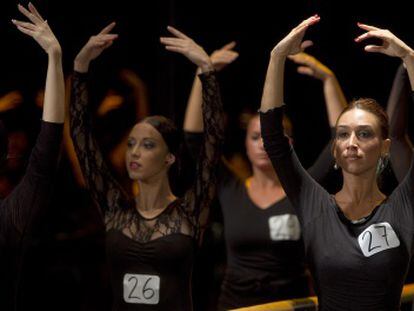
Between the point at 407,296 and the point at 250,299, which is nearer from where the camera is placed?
the point at 407,296

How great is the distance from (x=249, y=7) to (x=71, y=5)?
1.16 m

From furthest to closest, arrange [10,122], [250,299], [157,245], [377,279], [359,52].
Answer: [359,52] → [10,122] → [250,299] → [157,245] → [377,279]

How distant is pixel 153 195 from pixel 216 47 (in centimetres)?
227

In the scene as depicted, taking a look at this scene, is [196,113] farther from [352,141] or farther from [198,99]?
[352,141]

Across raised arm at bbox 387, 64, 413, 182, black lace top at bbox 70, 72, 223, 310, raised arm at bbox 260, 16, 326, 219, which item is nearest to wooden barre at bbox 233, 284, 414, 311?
black lace top at bbox 70, 72, 223, 310

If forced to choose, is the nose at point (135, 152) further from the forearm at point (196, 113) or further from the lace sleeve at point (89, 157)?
the forearm at point (196, 113)

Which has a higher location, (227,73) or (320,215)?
(227,73)

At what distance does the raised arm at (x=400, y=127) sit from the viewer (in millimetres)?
2740

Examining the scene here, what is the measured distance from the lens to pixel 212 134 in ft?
8.38

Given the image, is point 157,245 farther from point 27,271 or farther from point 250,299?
point 27,271

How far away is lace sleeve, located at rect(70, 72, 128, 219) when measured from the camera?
2.54 metres

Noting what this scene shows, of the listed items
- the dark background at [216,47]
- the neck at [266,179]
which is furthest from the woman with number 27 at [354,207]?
the dark background at [216,47]

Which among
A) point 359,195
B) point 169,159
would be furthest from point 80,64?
point 359,195

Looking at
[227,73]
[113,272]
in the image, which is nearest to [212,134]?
[113,272]
